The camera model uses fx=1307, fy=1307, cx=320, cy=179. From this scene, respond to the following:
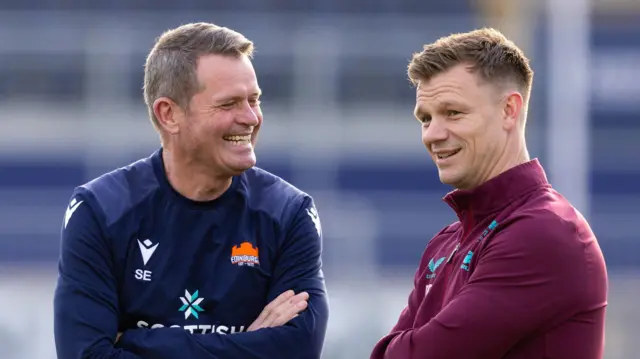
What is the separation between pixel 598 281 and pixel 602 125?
18.8 meters

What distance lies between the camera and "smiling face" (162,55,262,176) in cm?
357

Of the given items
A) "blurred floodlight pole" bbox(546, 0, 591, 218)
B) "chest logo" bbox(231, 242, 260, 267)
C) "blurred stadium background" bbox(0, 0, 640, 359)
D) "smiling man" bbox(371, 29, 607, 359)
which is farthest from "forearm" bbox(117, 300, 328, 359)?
"blurred floodlight pole" bbox(546, 0, 591, 218)

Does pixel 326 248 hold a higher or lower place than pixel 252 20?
lower

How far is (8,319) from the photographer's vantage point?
372 inches

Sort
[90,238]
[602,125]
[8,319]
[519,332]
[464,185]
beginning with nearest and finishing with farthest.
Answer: [519,332] < [464,185] < [90,238] < [8,319] < [602,125]

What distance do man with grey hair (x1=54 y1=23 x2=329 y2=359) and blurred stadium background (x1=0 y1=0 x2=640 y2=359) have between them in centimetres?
1539

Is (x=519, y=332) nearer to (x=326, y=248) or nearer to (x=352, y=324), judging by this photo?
(x=352, y=324)

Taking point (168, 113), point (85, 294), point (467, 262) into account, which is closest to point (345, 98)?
point (168, 113)

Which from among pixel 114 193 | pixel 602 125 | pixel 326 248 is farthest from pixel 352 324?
pixel 602 125

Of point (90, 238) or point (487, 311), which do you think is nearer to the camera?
point (487, 311)

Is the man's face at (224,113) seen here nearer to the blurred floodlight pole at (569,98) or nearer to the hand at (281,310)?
the hand at (281,310)

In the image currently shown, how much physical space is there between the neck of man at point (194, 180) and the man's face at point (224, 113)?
0.15 ft

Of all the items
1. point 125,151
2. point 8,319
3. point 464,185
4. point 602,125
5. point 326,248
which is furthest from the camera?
point 602,125

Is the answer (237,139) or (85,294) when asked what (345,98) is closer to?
(237,139)
